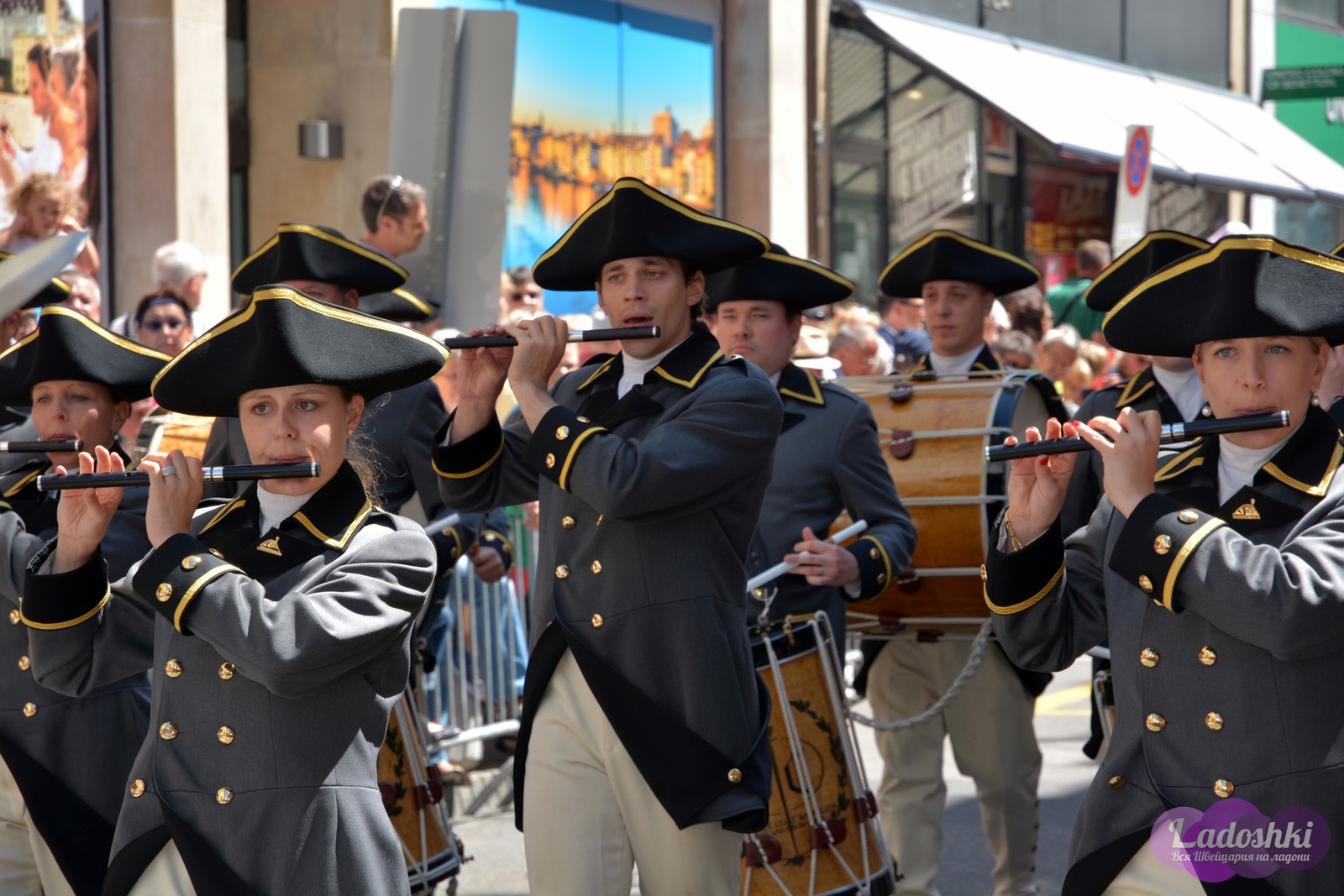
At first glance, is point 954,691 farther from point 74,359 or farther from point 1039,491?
point 74,359

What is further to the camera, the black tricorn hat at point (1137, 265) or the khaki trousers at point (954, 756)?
the khaki trousers at point (954, 756)

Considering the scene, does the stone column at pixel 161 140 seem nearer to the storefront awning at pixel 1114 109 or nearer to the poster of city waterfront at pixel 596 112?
the poster of city waterfront at pixel 596 112


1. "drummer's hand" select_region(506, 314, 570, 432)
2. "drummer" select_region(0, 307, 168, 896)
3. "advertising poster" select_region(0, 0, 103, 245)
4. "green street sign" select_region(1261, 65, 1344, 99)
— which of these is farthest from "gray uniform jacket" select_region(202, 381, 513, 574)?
"green street sign" select_region(1261, 65, 1344, 99)

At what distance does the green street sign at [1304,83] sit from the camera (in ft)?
68.2

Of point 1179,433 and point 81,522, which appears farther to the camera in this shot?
point 81,522

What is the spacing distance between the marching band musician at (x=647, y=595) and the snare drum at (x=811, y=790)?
24.8 inches

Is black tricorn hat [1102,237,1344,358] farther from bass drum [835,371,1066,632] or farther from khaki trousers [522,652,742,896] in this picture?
bass drum [835,371,1066,632]

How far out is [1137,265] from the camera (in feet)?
18.2

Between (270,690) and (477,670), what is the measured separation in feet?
14.2

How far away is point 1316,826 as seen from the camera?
3148 mm

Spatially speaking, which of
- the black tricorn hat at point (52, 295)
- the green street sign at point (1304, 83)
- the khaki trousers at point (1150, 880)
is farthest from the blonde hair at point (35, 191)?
the green street sign at point (1304, 83)

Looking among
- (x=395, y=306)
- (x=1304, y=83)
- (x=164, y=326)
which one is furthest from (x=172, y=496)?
(x=1304, y=83)

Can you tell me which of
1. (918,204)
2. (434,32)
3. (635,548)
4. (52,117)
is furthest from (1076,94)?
(635,548)

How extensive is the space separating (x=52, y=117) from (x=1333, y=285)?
777 centimetres
